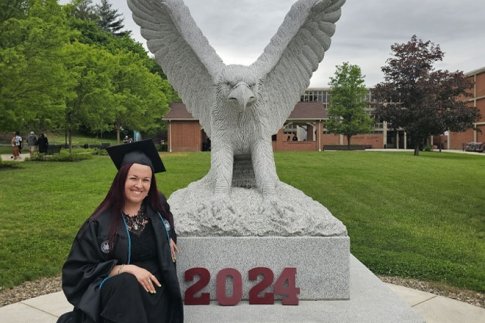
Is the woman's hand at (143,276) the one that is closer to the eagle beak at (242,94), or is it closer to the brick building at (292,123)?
the eagle beak at (242,94)

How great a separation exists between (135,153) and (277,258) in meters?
1.40

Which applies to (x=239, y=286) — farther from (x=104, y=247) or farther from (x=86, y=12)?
(x=86, y=12)

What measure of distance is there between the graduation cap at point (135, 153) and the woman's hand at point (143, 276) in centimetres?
58

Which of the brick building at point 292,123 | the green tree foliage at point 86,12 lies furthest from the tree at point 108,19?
the brick building at point 292,123

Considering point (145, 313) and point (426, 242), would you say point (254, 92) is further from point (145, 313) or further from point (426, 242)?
point (426, 242)

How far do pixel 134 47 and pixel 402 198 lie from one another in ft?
111

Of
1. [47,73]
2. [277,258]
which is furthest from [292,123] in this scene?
[277,258]

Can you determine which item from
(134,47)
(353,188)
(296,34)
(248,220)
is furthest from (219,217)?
(134,47)

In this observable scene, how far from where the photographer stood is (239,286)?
3371mm

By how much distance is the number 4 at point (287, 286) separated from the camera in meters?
3.34

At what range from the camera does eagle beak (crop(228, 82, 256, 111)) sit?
3.45m

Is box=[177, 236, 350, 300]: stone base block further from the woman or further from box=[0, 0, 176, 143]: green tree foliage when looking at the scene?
box=[0, 0, 176, 143]: green tree foliage

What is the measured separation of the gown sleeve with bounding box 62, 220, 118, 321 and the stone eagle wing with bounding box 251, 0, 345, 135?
196 centimetres

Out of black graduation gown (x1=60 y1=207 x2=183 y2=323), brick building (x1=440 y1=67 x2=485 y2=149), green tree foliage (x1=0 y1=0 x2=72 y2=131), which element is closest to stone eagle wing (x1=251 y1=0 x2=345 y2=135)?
black graduation gown (x1=60 y1=207 x2=183 y2=323)
